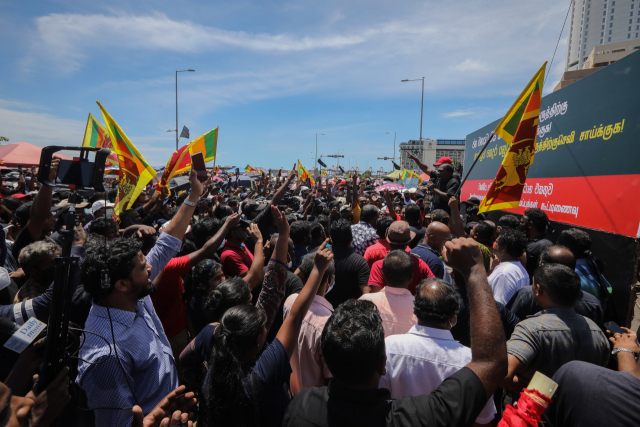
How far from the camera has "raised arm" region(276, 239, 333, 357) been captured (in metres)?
1.86

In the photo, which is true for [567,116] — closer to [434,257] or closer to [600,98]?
[600,98]

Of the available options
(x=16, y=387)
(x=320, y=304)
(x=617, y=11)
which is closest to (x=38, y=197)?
(x=16, y=387)

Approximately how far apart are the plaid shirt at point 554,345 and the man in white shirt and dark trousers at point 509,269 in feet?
3.77

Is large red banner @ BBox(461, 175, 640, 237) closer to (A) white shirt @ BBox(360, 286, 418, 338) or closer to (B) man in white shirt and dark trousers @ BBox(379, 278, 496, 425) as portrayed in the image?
(A) white shirt @ BBox(360, 286, 418, 338)

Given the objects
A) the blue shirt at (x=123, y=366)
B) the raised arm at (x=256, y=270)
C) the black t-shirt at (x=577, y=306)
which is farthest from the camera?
the raised arm at (x=256, y=270)

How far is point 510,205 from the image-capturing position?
4.71 m

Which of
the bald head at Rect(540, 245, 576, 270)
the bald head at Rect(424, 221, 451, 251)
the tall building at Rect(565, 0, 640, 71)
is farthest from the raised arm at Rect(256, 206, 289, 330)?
the tall building at Rect(565, 0, 640, 71)

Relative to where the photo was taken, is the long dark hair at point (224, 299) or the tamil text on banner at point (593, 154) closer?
the long dark hair at point (224, 299)

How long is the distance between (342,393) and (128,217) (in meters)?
5.21

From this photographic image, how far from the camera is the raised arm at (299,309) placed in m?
1.86

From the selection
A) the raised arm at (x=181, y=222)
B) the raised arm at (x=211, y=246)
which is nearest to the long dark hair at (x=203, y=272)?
the raised arm at (x=211, y=246)

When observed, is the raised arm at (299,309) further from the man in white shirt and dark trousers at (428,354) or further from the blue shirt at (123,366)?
the blue shirt at (123,366)

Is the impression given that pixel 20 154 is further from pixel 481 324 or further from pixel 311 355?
pixel 481 324

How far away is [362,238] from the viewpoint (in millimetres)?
5309
